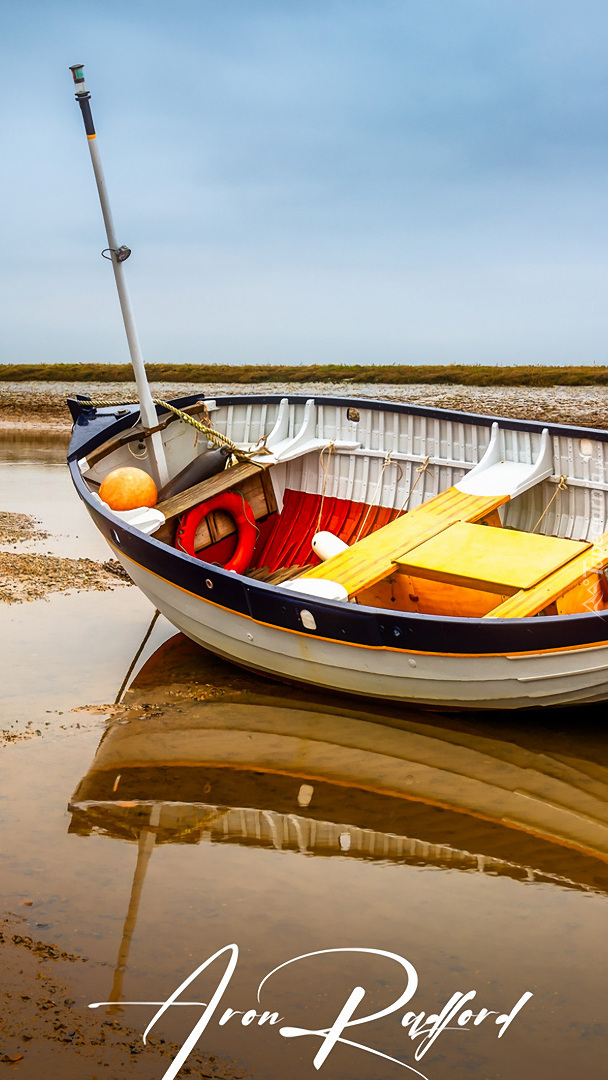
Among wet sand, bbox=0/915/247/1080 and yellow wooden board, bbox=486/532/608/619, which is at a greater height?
yellow wooden board, bbox=486/532/608/619

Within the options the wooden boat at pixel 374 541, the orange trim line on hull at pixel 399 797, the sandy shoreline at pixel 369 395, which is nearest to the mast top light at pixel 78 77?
the wooden boat at pixel 374 541

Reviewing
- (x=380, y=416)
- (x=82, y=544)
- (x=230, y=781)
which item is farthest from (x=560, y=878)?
(x=82, y=544)

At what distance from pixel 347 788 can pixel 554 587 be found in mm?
Answer: 2299

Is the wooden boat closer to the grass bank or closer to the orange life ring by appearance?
the orange life ring

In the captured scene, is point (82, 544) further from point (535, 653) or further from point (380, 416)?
point (535, 653)

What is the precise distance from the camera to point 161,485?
432 inches

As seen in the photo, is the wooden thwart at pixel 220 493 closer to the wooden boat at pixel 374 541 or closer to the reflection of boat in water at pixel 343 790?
the wooden boat at pixel 374 541

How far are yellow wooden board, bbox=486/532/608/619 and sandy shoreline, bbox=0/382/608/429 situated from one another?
17641 mm

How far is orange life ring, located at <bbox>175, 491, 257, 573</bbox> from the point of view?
10.1 metres

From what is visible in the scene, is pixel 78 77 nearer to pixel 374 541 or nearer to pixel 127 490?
pixel 127 490

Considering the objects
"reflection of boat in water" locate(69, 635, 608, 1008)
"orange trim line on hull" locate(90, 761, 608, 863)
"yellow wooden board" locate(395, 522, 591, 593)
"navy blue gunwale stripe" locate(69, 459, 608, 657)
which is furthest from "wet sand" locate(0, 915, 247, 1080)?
"yellow wooden board" locate(395, 522, 591, 593)

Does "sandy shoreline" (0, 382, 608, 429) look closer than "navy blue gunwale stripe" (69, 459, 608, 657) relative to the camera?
No

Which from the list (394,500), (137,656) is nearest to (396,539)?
(394,500)

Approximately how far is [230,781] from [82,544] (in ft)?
26.5
